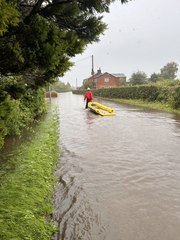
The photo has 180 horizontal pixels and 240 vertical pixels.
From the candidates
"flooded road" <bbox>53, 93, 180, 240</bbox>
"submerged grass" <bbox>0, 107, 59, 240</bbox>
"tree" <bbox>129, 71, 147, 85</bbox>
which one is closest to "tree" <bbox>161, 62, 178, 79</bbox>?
"tree" <bbox>129, 71, 147, 85</bbox>

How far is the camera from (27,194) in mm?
5215

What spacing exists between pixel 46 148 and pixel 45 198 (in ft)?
10.4

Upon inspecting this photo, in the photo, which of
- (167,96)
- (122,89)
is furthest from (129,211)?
(122,89)

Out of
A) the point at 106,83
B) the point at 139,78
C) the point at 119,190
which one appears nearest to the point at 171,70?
the point at 106,83

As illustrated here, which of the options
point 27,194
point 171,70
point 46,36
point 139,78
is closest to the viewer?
point 46,36

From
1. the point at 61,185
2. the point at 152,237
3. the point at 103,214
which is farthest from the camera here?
the point at 61,185

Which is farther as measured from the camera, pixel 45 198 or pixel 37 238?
pixel 45 198

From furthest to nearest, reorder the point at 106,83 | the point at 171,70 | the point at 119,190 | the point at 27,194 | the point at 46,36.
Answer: the point at 171,70, the point at 106,83, the point at 119,190, the point at 27,194, the point at 46,36

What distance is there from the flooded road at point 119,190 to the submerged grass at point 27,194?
274 millimetres

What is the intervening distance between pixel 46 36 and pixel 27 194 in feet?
9.41

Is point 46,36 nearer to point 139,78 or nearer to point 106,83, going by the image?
point 139,78

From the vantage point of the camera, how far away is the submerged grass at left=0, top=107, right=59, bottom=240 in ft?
13.4

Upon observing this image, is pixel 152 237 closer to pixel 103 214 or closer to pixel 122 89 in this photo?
pixel 103 214

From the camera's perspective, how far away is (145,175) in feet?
22.8
